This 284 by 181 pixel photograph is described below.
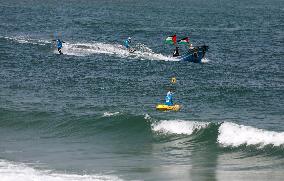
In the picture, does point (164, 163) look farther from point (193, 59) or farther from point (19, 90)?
point (193, 59)

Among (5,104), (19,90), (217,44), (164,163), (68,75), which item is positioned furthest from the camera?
(217,44)

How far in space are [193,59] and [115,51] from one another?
983cm

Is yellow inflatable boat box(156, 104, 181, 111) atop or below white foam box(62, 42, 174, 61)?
below

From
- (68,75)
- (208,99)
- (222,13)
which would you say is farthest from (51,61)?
(222,13)

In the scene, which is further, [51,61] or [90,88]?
[51,61]

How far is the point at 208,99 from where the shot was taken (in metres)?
45.1

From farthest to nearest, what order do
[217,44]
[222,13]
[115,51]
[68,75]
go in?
[222,13]
[217,44]
[115,51]
[68,75]

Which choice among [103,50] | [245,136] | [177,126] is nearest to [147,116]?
[177,126]

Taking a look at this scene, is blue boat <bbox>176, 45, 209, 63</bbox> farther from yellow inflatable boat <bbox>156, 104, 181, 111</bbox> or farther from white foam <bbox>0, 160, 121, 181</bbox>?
white foam <bbox>0, 160, 121, 181</bbox>

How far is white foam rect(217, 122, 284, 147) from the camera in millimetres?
34688

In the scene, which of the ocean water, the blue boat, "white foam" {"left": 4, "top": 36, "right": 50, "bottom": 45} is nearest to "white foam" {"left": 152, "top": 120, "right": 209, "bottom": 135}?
the ocean water

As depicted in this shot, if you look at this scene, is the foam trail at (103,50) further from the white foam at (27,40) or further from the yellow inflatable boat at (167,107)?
the yellow inflatable boat at (167,107)

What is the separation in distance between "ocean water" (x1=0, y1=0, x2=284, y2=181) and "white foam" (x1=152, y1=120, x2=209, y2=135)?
0.06 m

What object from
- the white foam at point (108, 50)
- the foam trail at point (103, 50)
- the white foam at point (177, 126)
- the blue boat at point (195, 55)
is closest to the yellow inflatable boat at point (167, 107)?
the white foam at point (177, 126)
